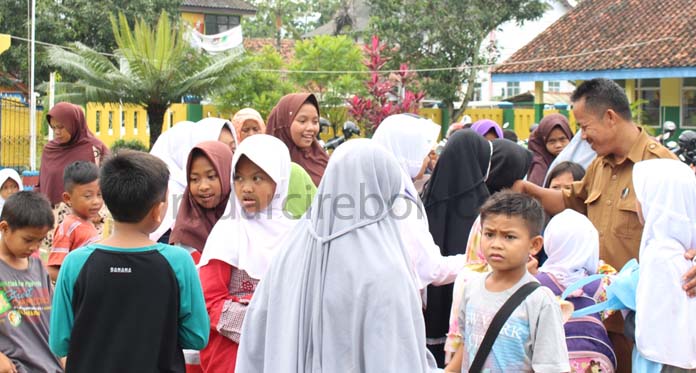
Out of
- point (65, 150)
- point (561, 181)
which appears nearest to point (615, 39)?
point (65, 150)

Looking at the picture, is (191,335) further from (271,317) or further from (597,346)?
(597,346)

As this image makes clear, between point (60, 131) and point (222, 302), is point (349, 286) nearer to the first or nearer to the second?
point (222, 302)

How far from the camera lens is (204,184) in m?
4.39

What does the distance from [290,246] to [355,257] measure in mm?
299

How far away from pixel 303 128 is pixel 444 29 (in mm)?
20975

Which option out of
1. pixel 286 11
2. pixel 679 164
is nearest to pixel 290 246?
pixel 679 164

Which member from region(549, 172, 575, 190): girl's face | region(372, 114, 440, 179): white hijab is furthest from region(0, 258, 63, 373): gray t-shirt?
region(549, 172, 575, 190): girl's face

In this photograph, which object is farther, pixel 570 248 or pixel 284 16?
pixel 284 16

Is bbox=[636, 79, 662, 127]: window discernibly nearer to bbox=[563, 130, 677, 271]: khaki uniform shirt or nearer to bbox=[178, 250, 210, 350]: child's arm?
bbox=[563, 130, 677, 271]: khaki uniform shirt

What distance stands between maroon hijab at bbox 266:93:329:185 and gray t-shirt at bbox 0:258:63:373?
251 cm

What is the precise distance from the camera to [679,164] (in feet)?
13.4

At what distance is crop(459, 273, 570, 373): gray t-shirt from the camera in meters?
3.30

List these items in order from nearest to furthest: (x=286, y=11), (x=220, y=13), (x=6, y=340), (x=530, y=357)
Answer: (x=530, y=357) → (x=6, y=340) → (x=220, y=13) → (x=286, y=11)

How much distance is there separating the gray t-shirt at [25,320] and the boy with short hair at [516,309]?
5.96 feet
